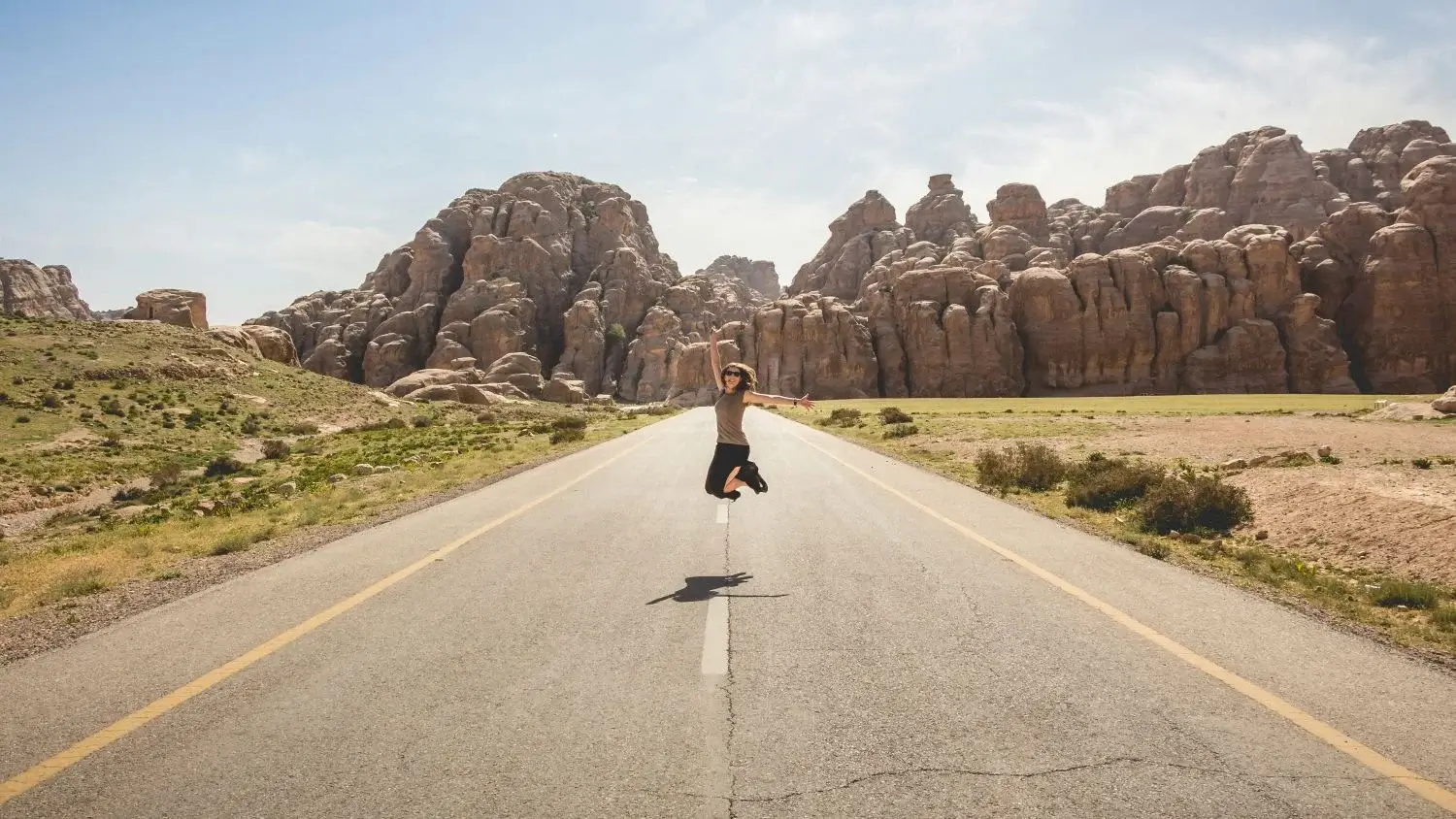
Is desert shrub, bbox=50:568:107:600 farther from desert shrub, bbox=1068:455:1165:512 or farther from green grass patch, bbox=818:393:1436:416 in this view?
green grass patch, bbox=818:393:1436:416

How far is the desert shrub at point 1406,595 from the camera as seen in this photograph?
7172 mm

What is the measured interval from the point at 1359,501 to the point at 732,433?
386 inches

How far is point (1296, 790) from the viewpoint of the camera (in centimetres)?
340

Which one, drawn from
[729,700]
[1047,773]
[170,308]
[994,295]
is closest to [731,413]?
[729,700]

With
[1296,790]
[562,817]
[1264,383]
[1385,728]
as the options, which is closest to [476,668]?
[562,817]

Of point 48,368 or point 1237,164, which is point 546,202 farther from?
point 1237,164

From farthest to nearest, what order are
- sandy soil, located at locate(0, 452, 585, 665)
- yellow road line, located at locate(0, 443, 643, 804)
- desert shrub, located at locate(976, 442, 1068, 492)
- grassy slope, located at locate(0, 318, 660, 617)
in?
1. desert shrub, located at locate(976, 442, 1068, 492)
2. grassy slope, located at locate(0, 318, 660, 617)
3. sandy soil, located at locate(0, 452, 585, 665)
4. yellow road line, located at locate(0, 443, 643, 804)

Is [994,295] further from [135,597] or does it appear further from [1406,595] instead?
[135,597]

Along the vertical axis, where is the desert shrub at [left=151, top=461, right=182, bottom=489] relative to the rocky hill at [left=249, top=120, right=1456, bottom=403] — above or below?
below

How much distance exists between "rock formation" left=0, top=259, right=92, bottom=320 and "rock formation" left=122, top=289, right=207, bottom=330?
81323mm

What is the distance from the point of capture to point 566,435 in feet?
117

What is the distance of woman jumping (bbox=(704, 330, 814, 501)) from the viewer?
9664mm

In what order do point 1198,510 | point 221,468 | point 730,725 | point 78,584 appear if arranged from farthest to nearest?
point 221,468 → point 1198,510 → point 78,584 → point 730,725

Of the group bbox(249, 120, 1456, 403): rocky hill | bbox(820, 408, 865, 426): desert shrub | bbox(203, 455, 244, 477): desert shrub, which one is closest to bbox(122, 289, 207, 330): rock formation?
bbox(249, 120, 1456, 403): rocky hill
